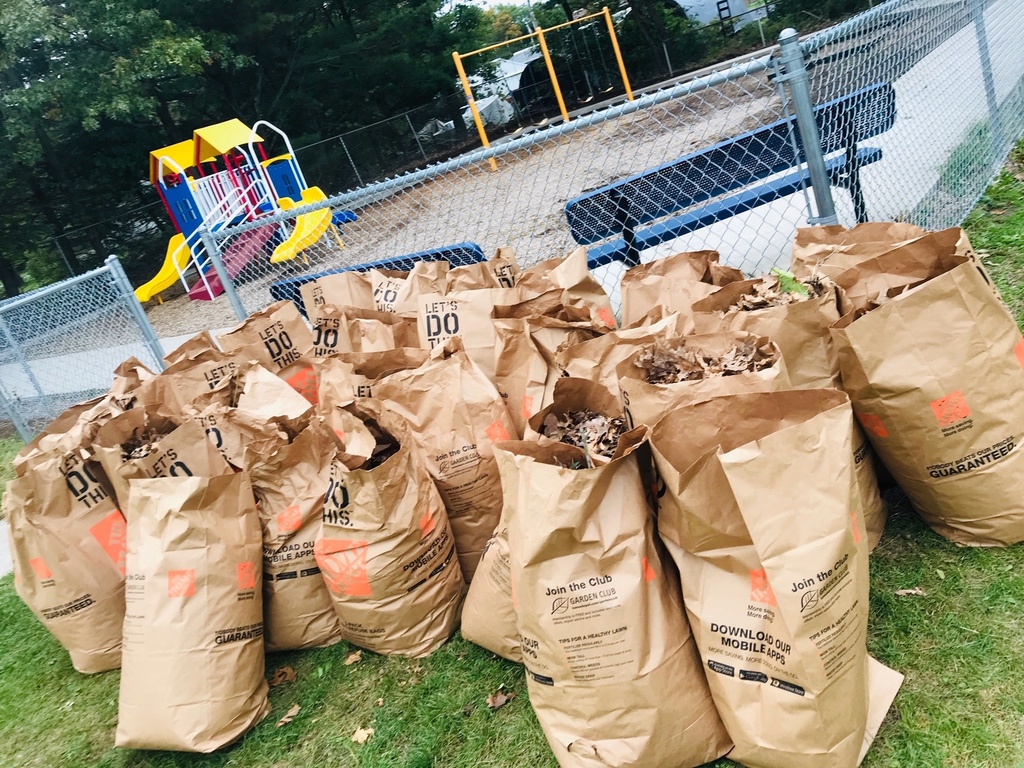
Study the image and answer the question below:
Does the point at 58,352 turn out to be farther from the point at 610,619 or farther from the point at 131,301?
the point at 610,619

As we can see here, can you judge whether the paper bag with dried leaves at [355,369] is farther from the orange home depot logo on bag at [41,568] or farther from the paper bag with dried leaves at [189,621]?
the orange home depot logo on bag at [41,568]

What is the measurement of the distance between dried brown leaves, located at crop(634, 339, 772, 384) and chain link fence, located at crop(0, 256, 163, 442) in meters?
5.07

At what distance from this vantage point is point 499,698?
7.08 ft

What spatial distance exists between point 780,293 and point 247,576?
1.89m

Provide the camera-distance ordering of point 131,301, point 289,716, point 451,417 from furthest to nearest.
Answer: point 131,301 < point 451,417 < point 289,716

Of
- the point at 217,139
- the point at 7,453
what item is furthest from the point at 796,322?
the point at 217,139

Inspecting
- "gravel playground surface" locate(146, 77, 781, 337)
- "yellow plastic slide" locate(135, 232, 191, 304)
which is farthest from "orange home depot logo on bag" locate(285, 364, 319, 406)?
"yellow plastic slide" locate(135, 232, 191, 304)

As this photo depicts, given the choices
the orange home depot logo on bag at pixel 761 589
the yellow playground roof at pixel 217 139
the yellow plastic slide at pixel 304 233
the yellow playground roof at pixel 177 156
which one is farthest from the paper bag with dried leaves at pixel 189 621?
the yellow playground roof at pixel 177 156

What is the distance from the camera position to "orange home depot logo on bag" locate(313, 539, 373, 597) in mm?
2268

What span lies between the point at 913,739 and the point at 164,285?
11.6 metres

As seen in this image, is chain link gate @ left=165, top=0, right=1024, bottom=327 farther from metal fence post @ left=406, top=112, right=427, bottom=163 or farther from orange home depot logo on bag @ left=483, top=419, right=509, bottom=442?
metal fence post @ left=406, top=112, right=427, bottom=163

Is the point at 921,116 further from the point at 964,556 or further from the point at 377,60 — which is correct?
the point at 377,60

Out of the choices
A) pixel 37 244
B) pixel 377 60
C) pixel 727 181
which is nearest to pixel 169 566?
pixel 727 181

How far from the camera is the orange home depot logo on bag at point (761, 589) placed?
1567 mm
